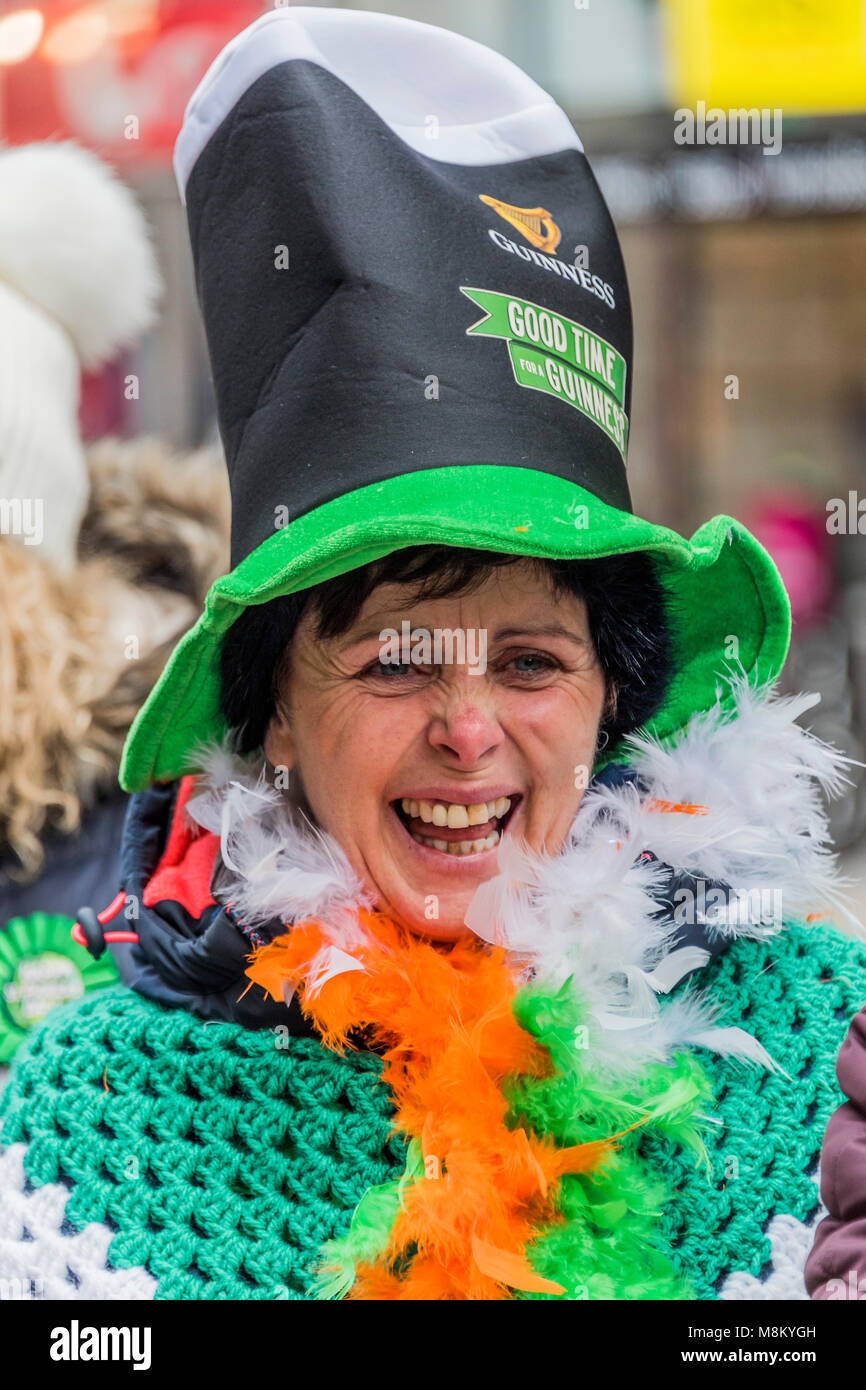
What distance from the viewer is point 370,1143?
1.68 metres

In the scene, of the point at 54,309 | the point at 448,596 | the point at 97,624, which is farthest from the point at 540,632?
the point at 54,309

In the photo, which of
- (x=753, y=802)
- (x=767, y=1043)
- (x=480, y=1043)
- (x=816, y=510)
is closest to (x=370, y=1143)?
(x=480, y=1043)

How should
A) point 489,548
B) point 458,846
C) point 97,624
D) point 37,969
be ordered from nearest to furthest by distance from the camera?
point 489,548
point 458,846
point 37,969
point 97,624

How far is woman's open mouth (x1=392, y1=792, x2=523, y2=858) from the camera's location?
1.71 metres

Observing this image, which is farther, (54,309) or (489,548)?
(54,309)

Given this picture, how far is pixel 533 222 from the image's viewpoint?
174cm

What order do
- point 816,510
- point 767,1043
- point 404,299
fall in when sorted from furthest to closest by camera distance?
point 816,510, point 767,1043, point 404,299

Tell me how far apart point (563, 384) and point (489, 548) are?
31cm

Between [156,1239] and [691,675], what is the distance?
1.08 m

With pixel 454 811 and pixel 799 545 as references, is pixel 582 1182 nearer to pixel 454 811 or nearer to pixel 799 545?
pixel 454 811

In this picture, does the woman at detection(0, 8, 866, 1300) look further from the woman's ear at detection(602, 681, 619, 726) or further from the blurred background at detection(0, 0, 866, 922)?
the blurred background at detection(0, 0, 866, 922)
